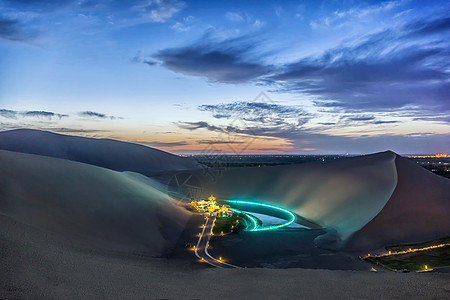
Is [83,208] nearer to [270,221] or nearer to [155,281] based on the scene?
[155,281]

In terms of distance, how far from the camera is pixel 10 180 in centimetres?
2733

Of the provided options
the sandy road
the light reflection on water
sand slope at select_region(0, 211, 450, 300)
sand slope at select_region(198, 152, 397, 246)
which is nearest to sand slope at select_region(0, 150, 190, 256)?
the sandy road

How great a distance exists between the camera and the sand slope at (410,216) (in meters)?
31.8

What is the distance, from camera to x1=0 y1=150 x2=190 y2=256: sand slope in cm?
2425

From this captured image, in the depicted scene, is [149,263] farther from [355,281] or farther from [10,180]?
[10,180]

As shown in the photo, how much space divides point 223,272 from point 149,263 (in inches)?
228

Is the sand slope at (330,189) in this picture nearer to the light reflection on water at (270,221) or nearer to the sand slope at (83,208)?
the light reflection on water at (270,221)

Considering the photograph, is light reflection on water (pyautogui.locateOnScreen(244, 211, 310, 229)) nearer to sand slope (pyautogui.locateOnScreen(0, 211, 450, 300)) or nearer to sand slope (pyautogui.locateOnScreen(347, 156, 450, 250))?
sand slope (pyautogui.locateOnScreen(347, 156, 450, 250))

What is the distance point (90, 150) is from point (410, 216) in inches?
4246

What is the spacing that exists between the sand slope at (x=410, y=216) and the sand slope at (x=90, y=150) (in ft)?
254

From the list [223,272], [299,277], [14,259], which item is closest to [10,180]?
[14,259]

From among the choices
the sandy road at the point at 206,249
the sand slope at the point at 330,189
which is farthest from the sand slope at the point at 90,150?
the sandy road at the point at 206,249

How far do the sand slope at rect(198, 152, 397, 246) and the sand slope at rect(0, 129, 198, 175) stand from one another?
4636 centimetres

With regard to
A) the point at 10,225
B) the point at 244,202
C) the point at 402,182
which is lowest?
the point at 244,202
